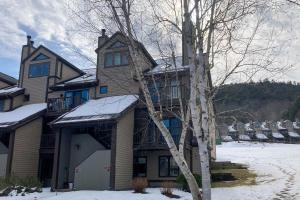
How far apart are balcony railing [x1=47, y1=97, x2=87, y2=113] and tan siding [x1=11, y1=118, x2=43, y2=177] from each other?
52.0 inches

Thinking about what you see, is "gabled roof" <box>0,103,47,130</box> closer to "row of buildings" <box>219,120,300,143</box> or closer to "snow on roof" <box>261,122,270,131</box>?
"row of buildings" <box>219,120,300,143</box>

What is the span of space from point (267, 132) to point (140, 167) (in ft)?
168

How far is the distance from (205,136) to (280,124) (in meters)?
64.5

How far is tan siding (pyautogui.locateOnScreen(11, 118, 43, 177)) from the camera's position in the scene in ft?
79.9

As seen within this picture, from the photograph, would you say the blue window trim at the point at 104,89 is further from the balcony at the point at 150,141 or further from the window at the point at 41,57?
the window at the point at 41,57

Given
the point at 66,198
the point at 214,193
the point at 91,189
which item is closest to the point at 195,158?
the point at 214,193

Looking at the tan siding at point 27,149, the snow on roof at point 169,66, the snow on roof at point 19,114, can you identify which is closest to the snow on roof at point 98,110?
the snow on roof at point 169,66

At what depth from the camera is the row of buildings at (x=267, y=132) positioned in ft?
217

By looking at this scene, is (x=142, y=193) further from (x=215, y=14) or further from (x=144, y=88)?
(x=215, y=14)

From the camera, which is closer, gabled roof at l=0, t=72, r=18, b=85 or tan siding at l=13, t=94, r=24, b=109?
tan siding at l=13, t=94, r=24, b=109

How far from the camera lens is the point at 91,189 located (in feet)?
68.4

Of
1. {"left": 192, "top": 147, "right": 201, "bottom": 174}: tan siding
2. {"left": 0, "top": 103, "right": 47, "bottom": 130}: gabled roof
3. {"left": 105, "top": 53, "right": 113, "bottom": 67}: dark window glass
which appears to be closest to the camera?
{"left": 192, "top": 147, "right": 201, "bottom": 174}: tan siding

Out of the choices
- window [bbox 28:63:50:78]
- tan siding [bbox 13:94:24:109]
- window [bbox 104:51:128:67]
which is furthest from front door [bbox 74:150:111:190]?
window [bbox 28:63:50:78]

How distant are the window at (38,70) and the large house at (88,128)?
87 millimetres
